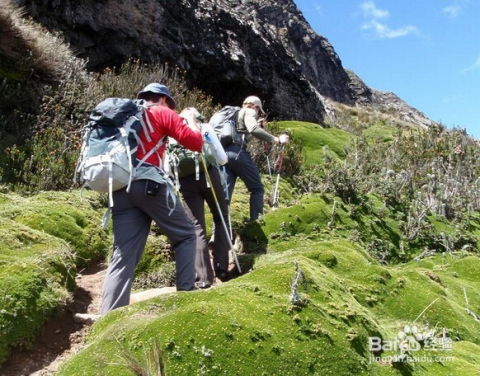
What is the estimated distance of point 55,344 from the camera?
4.57 m

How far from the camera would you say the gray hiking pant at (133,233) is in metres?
4.57

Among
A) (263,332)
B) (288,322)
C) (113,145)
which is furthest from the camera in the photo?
(113,145)

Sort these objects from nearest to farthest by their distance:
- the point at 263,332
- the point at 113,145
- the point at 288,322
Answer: the point at 263,332 → the point at 288,322 → the point at 113,145

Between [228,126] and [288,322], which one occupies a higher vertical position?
[228,126]

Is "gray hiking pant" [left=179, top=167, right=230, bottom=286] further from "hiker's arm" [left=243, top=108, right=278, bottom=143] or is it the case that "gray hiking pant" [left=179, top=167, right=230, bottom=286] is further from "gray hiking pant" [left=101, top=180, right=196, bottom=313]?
"hiker's arm" [left=243, top=108, right=278, bottom=143]

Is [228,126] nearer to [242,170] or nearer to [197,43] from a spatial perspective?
[242,170]

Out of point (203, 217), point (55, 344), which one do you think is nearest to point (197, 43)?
point (203, 217)

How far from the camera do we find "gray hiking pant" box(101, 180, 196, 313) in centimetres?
457

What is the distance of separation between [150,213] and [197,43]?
1362cm

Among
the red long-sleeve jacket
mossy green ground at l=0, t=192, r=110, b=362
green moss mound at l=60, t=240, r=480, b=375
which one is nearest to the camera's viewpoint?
green moss mound at l=60, t=240, r=480, b=375

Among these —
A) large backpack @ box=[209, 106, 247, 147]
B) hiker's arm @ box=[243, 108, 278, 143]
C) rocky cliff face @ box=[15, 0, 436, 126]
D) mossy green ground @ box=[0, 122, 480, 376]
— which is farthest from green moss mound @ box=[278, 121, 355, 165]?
mossy green ground @ box=[0, 122, 480, 376]

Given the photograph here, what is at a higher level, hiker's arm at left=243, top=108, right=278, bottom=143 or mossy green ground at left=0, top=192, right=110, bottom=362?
hiker's arm at left=243, top=108, right=278, bottom=143

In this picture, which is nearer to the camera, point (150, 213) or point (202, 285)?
point (150, 213)

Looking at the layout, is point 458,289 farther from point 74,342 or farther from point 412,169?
point 412,169
